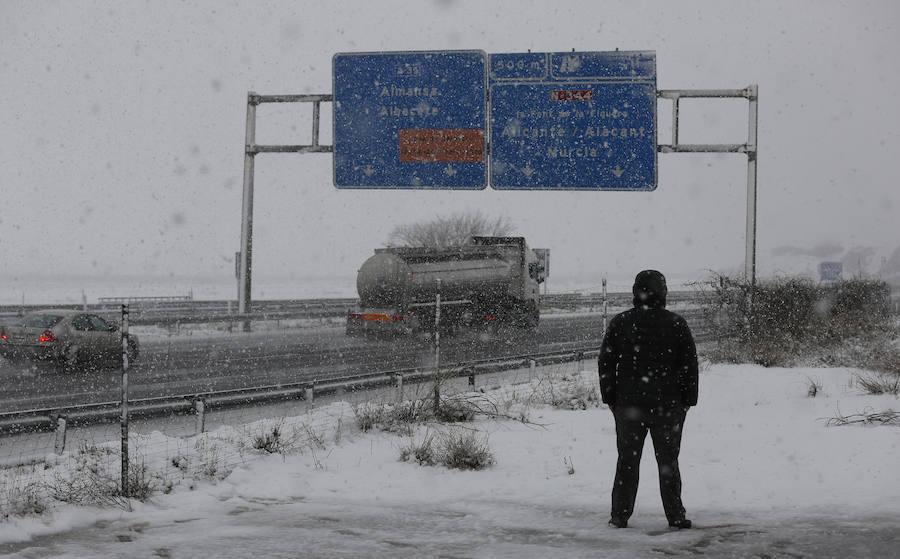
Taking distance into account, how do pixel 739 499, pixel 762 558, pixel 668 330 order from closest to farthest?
1. pixel 762 558
2. pixel 668 330
3. pixel 739 499

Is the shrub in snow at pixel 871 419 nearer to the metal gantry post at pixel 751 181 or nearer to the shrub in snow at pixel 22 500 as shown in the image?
the shrub in snow at pixel 22 500

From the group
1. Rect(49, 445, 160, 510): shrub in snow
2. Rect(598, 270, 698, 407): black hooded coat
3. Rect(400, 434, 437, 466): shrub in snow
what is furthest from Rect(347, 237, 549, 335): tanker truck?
Rect(598, 270, 698, 407): black hooded coat

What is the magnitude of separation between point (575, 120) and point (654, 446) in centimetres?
1398

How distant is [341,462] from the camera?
8594mm

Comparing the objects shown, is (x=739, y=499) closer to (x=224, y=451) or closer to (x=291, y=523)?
(x=291, y=523)

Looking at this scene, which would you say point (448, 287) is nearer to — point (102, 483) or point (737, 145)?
point (737, 145)

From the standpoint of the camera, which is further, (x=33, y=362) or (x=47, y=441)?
(x=33, y=362)

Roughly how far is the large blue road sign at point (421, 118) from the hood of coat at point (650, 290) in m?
13.4

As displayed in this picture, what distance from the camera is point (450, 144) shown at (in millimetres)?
19047

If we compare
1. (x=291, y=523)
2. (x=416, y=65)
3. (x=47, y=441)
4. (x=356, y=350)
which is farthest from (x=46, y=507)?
(x=356, y=350)

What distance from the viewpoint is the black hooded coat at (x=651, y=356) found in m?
5.81

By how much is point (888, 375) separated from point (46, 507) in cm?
1266

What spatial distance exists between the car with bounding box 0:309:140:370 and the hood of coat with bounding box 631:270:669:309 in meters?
14.2

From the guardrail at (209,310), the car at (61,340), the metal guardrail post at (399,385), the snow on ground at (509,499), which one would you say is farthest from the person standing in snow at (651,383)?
the guardrail at (209,310)
